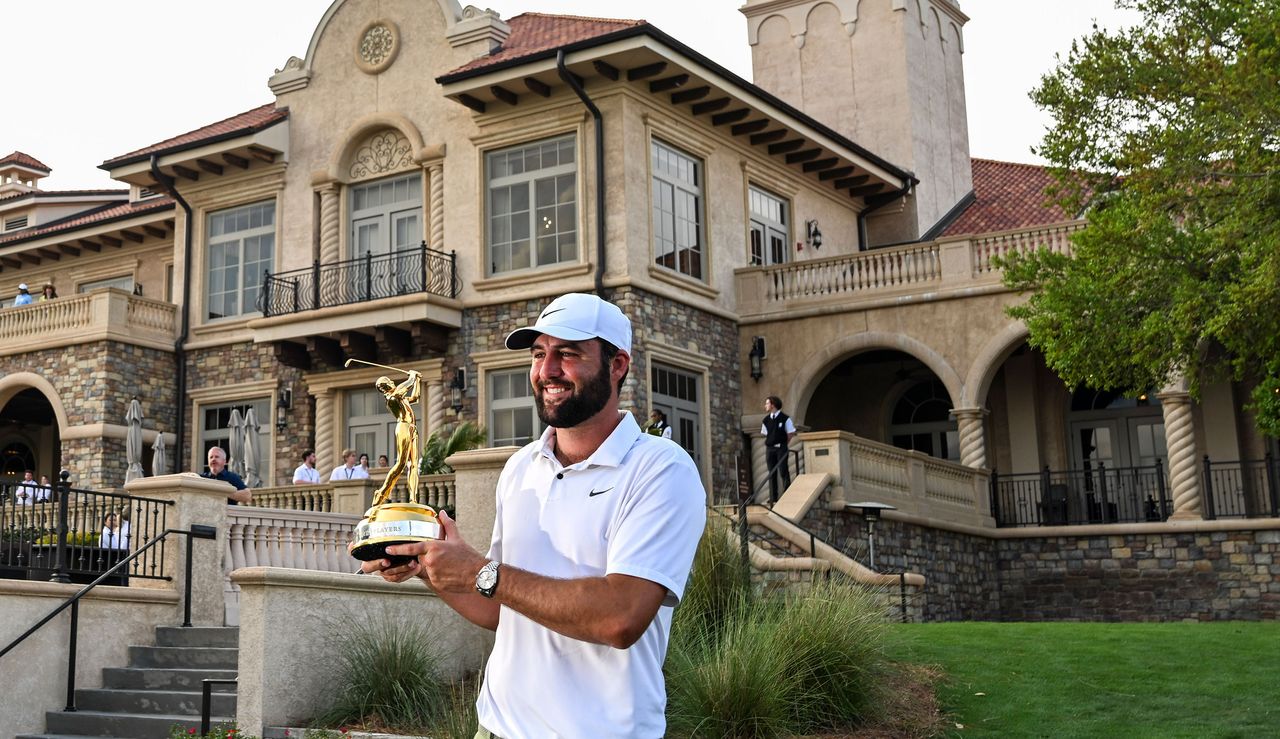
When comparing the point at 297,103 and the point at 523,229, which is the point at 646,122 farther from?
the point at 297,103

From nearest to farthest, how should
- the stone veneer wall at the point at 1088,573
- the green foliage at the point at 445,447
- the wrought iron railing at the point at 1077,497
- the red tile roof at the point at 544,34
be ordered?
1. the green foliage at the point at 445,447
2. the stone veneer wall at the point at 1088,573
3. the red tile roof at the point at 544,34
4. the wrought iron railing at the point at 1077,497

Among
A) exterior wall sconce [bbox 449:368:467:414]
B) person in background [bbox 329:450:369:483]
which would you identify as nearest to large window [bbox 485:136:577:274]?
exterior wall sconce [bbox 449:368:467:414]

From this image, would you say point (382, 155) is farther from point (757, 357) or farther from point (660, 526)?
point (660, 526)

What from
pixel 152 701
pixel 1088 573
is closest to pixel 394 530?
pixel 152 701

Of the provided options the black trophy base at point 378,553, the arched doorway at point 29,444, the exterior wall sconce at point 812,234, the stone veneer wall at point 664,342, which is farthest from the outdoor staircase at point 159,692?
the arched doorway at point 29,444

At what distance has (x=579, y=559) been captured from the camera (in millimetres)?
3367

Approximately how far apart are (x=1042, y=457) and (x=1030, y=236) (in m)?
5.03

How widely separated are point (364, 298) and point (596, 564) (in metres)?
21.8

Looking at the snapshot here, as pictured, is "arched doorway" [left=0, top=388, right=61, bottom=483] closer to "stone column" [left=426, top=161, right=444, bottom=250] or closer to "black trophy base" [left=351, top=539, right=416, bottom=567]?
"stone column" [left=426, top=161, right=444, bottom=250]

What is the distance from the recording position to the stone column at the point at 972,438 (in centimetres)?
2456

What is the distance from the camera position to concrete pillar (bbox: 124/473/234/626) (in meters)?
13.8

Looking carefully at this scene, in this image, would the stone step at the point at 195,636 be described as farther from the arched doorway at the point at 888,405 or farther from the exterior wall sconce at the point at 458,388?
the arched doorway at the point at 888,405

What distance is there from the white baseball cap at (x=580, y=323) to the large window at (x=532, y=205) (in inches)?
783

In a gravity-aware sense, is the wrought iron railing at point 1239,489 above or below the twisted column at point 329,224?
below
